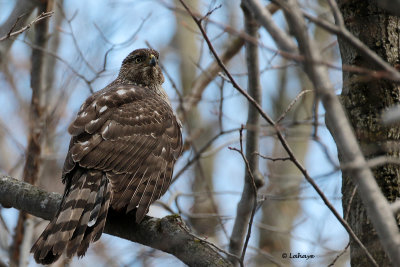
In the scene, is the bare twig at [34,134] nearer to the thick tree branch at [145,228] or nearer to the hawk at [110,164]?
the hawk at [110,164]

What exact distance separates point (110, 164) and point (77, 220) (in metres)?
0.60

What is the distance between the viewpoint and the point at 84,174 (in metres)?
4.18

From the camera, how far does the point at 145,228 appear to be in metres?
3.82

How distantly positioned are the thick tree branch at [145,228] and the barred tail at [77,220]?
0.18 meters

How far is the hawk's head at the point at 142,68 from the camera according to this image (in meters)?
6.22

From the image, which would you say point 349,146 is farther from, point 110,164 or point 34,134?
point 34,134

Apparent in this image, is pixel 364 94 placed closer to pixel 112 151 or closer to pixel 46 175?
pixel 112 151

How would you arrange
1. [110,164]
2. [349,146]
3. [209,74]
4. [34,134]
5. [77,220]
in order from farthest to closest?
[209,74], [34,134], [110,164], [77,220], [349,146]

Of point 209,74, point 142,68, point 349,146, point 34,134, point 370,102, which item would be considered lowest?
point 349,146

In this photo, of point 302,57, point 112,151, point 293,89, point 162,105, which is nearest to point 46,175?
point 162,105

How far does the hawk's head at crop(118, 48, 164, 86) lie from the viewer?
6223mm

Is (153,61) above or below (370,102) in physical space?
above

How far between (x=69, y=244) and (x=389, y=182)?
2.15 meters

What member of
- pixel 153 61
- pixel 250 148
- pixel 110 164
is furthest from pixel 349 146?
pixel 153 61
